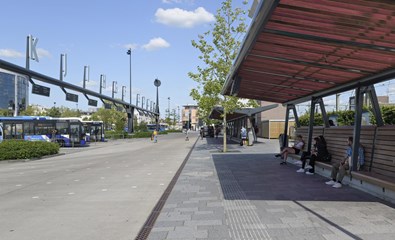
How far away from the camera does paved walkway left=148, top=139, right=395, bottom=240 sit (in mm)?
5258

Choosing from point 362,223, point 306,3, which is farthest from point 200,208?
point 306,3

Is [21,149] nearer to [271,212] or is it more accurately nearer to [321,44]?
[271,212]

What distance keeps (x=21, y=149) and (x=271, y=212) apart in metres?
16.8

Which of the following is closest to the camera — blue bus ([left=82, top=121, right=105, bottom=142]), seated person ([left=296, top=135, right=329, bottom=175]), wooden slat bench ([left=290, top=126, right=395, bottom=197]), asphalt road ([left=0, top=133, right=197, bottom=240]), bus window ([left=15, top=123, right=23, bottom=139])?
asphalt road ([left=0, top=133, right=197, bottom=240])

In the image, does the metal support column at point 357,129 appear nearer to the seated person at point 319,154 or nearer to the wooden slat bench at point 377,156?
the wooden slat bench at point 377,156

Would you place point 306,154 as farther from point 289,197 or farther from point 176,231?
point 176,231

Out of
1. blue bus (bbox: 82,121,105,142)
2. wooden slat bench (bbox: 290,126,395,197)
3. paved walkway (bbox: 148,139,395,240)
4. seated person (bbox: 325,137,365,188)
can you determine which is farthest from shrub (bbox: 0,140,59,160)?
seated person (bbox: 325,137,365,188)

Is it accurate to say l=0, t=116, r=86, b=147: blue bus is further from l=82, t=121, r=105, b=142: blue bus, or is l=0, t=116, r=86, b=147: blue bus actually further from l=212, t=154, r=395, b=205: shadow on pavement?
l=212, t=154, r=395, b=205: shadow on pavement

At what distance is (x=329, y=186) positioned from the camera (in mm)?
8945

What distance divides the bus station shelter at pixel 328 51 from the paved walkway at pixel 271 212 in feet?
4.29

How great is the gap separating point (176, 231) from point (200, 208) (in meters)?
1.49

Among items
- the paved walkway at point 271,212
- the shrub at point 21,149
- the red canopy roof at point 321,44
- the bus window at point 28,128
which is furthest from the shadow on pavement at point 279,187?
the bus window at point 28,128

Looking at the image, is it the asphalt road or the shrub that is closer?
the asphalt road

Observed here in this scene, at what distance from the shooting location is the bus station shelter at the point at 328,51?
5027mm
